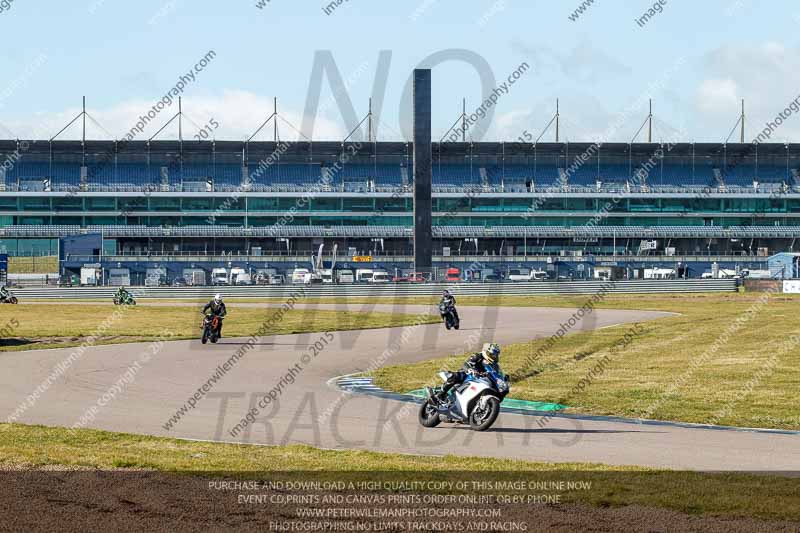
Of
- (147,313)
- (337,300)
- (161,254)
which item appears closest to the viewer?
(147,313)

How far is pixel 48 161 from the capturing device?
377 feet

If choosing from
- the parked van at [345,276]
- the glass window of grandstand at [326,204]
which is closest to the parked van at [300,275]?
the parked van at [345,276]

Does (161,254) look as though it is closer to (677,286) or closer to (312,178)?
(312,178)

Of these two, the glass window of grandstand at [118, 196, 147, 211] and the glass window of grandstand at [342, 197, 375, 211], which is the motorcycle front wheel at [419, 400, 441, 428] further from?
the glass window of grandstand at [118, 196, 147, 211]

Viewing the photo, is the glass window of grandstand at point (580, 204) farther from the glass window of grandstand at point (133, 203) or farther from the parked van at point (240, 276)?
the glass window of grandstand at point (133, 203)

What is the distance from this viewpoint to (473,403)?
685 inches

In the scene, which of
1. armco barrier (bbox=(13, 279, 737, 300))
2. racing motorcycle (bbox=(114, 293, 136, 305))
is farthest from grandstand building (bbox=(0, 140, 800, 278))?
racing motorcycle (bbox=(114, 293, 136, 305))

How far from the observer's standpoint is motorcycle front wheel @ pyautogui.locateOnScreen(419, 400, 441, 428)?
58.3 ft

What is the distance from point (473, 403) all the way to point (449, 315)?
24639 millimetres

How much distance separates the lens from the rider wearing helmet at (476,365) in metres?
17.5

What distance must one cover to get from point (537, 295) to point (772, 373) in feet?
175

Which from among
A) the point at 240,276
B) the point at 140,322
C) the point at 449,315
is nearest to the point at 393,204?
the point at 240,276

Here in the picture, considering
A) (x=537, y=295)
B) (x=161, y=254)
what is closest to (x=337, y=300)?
(x=537, y=295)

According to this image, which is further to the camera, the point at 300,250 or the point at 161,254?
the point at 300,250
